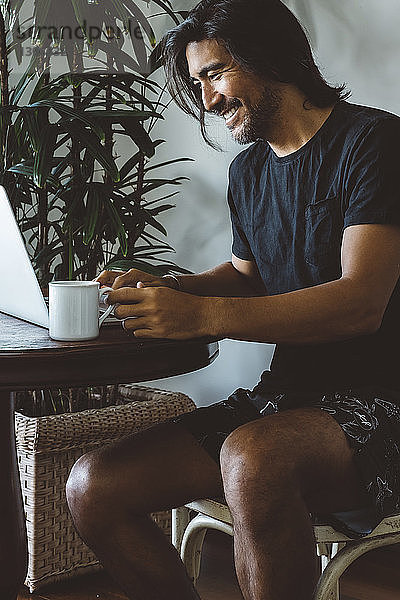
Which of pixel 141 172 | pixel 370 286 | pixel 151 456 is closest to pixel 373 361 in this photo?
pixel 370 286

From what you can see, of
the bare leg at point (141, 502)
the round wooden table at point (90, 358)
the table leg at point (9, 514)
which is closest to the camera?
the round wooden table at point (90, 358)

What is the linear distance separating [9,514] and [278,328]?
669 millimetres

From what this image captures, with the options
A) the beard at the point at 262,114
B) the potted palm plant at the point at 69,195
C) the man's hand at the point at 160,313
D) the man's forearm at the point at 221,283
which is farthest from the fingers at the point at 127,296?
the potted palm plant at the point at 69,195

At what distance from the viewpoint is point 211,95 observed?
1787 mm

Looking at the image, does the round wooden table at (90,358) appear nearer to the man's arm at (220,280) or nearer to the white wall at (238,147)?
the man's arm at (220,280)

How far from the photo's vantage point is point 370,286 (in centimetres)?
147

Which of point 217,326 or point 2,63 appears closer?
point 217,326

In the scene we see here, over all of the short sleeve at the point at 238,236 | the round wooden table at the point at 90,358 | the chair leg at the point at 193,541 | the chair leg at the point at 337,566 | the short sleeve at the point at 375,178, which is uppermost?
the short sleeve at the point at 375,178

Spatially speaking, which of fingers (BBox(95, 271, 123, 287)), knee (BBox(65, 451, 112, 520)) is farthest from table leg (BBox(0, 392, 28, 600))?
fingers (BBox(95, 271, 123, 287))

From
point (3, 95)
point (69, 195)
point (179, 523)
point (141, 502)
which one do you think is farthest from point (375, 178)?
point (3, 95)

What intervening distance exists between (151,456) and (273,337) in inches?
12.9

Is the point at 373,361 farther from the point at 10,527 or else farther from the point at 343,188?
the point at 10,527

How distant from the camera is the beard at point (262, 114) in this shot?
1750mm

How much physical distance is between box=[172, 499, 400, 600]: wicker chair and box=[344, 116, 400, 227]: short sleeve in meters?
0.52
